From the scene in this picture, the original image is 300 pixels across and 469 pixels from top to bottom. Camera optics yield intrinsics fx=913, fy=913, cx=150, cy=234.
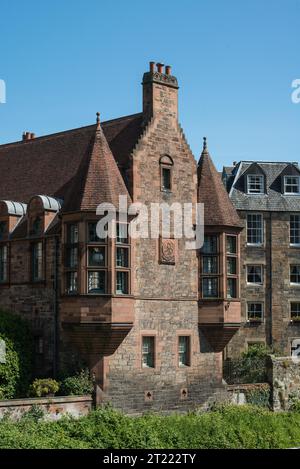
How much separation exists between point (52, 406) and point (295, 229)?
24.7m

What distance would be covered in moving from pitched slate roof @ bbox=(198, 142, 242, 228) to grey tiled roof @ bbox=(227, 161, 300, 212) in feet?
41.3

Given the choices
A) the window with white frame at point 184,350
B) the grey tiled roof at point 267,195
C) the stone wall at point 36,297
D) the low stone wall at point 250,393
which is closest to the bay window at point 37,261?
the stone wall at point 36,297

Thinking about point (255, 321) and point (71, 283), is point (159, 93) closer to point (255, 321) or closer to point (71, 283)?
point (71, 283)

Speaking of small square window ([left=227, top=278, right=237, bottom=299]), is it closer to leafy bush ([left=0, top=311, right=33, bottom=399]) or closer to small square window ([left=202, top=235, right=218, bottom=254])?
small square window ([left=202, top=235, right=218, bottom=254])

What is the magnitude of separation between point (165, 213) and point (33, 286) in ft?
21.0

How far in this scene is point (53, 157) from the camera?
140 feet

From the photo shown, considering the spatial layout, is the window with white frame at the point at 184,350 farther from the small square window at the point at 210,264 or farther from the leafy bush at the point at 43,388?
the leafy bush at the point at 43,388

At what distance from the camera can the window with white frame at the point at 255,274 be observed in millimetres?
53250

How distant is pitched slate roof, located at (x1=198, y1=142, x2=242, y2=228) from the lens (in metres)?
40.0

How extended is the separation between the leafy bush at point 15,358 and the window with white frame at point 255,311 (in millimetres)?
18509

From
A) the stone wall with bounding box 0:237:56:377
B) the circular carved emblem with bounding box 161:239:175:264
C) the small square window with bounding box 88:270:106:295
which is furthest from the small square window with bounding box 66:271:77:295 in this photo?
the circular carved emblem with bounding box 161:239:175:264

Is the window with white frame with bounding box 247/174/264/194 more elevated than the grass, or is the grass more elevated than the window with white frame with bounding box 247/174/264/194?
the window with white frame with bounding box 247/174/264/194

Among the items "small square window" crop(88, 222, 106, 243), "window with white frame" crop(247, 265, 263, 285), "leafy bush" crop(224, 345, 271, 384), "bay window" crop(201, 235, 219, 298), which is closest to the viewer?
"small square window" crop(88, 222, 106, 243)

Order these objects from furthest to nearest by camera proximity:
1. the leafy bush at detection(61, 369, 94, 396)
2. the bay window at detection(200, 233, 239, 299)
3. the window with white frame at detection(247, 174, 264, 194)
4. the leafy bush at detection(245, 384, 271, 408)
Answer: the window with white frame at detection(247, 174, 264, 194), the leafy bush at detection(245, 384, 271, 408), the bay window at detection(200, 233, 239, 299), the leafy bush at detection(61, 369, 94, 396)
